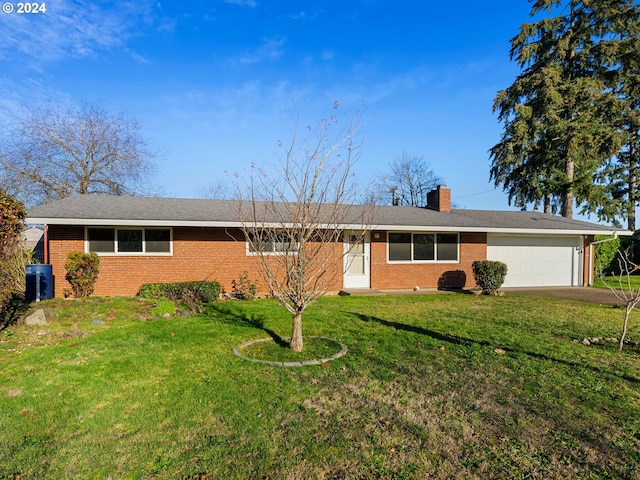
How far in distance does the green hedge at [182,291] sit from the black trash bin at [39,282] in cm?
223

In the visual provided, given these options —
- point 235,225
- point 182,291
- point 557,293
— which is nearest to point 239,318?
point 182,291

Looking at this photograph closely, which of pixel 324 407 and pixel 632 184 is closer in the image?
pixel 324 407

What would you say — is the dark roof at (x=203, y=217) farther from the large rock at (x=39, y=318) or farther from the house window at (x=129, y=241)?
the large rock at (x=39, y=318)

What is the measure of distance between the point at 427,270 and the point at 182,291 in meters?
8.63

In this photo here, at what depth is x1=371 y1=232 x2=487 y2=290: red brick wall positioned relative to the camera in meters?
13.7

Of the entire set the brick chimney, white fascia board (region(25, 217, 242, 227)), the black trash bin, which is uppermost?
the brick chimney

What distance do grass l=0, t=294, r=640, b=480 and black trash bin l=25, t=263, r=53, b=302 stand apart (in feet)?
11.0

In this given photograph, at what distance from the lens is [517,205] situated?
26562 mm

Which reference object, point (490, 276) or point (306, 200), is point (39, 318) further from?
point (490, 276)

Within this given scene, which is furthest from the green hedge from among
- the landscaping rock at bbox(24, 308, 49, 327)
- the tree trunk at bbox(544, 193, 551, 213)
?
the tree trunk at bbox(544, 193, 551, 213)

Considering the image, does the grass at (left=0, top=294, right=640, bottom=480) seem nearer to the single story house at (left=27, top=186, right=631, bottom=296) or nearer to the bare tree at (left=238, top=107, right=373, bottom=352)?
the bare tree at (left=238, top=107, right=373, bottom=352)

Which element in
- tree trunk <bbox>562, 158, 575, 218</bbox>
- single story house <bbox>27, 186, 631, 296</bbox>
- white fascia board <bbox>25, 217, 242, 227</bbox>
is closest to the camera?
white fascia board <bbox>25, 217, 242, 227</bbox>

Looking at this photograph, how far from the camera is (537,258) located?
15.9 metres

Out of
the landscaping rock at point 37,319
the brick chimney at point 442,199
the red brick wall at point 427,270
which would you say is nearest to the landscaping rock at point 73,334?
the landscaping rock at point 37,319
